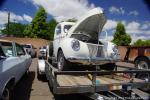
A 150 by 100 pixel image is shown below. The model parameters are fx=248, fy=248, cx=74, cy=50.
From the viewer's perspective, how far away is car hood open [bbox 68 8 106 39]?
6885 millimetres

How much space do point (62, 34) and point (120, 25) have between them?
45.2 m

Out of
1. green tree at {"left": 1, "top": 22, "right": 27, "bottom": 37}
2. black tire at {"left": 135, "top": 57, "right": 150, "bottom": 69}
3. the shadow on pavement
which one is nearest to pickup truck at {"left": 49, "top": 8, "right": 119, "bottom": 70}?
the shadow on pavement

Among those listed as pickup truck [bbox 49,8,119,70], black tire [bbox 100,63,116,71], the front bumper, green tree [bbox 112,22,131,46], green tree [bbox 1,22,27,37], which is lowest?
black tire [bbox 100,63,116,71]

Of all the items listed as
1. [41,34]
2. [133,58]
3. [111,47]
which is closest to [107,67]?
[111,47]

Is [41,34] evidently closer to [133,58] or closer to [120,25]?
[120,25]

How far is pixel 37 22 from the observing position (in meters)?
52.2

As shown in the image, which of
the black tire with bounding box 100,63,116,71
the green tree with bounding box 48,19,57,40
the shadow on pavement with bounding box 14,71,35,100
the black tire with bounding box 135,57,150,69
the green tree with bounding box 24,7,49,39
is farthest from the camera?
the green tree with bounding box 48,19,57,40

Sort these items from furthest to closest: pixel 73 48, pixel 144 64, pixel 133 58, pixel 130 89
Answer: pixel 133 58, pixel 144 64, pixel 73 48, pixel 130 89

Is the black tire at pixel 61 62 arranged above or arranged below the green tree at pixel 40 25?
below

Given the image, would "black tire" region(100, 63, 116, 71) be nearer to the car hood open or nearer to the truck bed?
the truck bed

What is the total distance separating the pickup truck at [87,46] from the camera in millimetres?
6848

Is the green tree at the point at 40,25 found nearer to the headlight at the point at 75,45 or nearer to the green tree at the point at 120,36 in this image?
the green tree at the point at 120,36

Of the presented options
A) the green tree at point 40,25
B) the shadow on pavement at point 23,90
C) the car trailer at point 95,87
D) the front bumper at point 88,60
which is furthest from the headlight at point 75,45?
the green tree at point 40,25

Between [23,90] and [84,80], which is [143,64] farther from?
[84,80]
